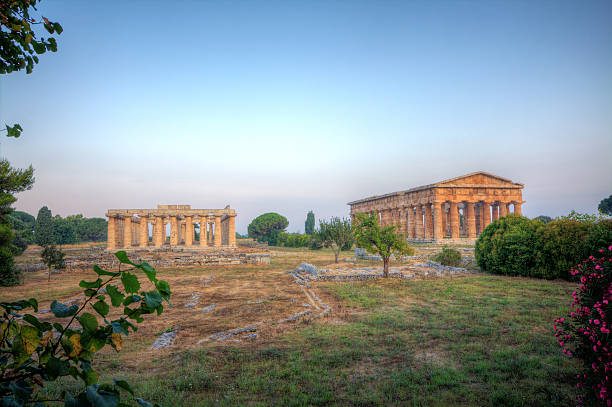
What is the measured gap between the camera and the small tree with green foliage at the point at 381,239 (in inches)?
657

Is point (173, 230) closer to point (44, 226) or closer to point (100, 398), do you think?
point (44, 226)

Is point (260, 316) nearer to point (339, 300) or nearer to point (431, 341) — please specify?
point (339, 300)

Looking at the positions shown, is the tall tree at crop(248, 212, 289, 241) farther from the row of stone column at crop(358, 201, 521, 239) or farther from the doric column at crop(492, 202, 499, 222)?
the doric column at crop(492, 202, 499, 222)

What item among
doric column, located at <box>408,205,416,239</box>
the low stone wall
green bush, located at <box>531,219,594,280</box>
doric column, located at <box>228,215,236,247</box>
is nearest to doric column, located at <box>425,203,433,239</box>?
doric column, located at <box>408,205,416,239</box>

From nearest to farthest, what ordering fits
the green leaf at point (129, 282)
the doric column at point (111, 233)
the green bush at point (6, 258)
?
the green leaf at point (129, 282) → the green bush at point (6, 258) → the doric column at point (111, 233)

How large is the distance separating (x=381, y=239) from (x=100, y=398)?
16.6 metres

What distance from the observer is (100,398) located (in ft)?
3.94

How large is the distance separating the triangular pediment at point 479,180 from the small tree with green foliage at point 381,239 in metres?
30.2

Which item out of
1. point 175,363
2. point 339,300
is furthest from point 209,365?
point 339,300

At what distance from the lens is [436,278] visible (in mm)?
16297

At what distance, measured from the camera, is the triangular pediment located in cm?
4303

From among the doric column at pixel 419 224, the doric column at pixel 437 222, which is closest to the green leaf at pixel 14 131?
the doric column at pixel 437 222

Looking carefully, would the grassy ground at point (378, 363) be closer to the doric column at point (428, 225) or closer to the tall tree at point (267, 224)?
the doric column at point (428, 225)

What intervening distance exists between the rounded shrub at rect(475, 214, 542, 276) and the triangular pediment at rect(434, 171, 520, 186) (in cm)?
2601
